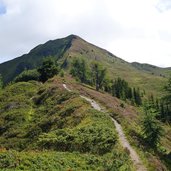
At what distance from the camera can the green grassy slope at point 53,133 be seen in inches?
1452

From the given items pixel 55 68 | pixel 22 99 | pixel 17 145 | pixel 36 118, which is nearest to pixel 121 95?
pixel 55 68

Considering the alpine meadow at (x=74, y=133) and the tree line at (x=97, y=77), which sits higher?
the tree line at (x=97, y=77)

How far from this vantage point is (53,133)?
54750 mm

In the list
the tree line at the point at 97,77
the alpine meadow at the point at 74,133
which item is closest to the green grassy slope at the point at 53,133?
the alpine meadow at the point at 74,133

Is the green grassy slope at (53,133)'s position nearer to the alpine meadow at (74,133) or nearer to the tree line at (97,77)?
the alpine meadow at (74,133)

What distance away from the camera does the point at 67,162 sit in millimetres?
37531

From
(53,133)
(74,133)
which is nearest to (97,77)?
(53,133)

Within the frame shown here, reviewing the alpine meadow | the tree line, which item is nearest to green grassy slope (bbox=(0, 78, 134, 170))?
the alpine meadow

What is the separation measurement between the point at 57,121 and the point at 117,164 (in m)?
32.4

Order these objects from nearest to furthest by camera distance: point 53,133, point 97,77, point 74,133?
point 74,133
point 53,133
point 97,77

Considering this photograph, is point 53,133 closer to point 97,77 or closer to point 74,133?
point 74,133

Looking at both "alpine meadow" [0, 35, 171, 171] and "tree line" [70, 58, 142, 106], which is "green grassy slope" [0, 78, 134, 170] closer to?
"alpine meadow" [0, 35, 171, 171]

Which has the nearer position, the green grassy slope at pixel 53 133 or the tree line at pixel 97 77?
the green grassy slope at pixel 53 133

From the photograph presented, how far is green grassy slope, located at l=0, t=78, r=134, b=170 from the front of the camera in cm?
3687
